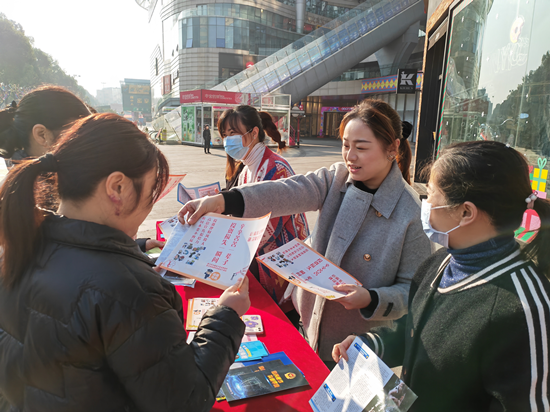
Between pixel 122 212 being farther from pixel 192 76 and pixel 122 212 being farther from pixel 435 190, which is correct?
pixel 192 76

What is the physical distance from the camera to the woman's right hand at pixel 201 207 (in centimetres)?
177

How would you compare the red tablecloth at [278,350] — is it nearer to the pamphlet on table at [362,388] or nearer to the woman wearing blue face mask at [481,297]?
the pamphlet on table at [362,388]

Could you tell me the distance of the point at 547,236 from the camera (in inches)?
40.4

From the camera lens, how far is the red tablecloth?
1.29 m

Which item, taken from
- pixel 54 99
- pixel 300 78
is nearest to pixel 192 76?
pixel 300 78

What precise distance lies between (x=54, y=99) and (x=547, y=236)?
2592 mm

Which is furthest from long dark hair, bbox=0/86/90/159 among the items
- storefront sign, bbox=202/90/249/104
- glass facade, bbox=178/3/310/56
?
glass facade, bbox=178/3/310/56

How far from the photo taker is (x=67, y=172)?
3.05 feet

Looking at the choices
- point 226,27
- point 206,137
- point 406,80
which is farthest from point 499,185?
point 226,27

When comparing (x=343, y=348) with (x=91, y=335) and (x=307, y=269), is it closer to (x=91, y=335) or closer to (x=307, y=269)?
(x=307, y=269)

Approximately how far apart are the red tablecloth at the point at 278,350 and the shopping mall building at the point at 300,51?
1500 centimetres

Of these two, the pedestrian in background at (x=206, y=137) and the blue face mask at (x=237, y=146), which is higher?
the blue face mask at (x=237, y=146)

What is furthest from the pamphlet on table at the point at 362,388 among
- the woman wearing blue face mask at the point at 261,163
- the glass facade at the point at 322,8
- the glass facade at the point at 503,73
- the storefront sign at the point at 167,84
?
the storefront sign at the point at 167,84

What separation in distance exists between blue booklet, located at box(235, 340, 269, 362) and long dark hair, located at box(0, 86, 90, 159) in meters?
1.76
